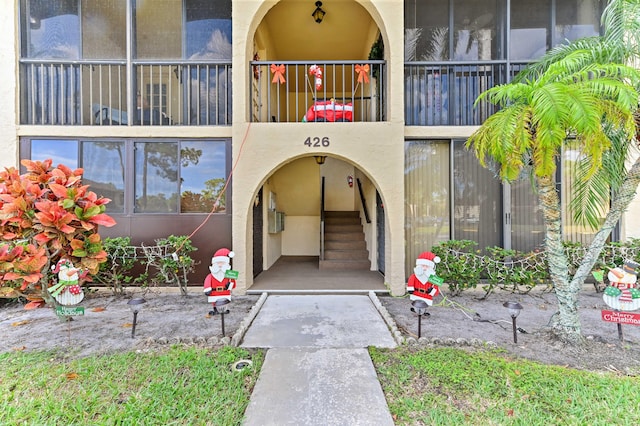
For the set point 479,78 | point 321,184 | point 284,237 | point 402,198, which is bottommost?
point 284,237

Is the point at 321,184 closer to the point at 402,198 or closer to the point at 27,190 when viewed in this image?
Result: the point at 402,198

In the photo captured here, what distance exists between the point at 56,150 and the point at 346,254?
5.97 meters

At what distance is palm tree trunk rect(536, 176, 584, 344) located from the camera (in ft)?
10.1

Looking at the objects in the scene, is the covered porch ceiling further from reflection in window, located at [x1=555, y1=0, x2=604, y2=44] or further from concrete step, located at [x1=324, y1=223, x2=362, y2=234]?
concrete step, located at [x1=324, y1=223, x2=362, y2=234]

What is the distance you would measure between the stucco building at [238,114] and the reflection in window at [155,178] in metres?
0.02

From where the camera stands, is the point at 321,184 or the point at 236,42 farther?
the point at 321,184

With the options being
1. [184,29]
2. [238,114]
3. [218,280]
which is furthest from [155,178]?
[184,29]

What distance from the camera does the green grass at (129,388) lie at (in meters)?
2.08

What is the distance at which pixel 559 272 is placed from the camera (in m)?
3.18

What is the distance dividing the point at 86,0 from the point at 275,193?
208 inches

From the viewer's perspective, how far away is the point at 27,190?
3.17 m

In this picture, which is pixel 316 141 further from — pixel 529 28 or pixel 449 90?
pixel 529 28

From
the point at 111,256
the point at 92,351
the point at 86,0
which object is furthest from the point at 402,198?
the point at 86,0

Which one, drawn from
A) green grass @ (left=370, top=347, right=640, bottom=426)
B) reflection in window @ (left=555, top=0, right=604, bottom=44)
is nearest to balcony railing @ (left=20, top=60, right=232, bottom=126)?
green grass @ (left=370, top=347, right=640, bottom=426)
